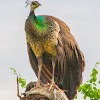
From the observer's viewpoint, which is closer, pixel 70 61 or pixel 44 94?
pixel 44 94

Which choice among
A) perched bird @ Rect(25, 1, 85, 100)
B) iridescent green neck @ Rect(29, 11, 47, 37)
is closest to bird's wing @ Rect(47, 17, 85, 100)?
perched bird @ Rect(25, 1, 85, 100)

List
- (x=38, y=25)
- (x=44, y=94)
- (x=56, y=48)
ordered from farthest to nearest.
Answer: (x=38, y=25)
(x=56, y=48)
(x=44, y=94)

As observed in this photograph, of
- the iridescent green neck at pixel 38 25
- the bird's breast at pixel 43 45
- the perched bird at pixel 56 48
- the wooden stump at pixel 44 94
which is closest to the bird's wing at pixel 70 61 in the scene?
the perched bird at pixel 56 48

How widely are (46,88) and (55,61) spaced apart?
97cm

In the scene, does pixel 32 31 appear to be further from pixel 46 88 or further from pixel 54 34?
pixel 46 88

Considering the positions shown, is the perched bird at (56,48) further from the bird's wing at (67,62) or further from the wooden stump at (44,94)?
the wooden stump at (44,94)

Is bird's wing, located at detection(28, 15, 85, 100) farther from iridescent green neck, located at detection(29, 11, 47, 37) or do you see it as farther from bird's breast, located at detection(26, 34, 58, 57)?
iridescent green neck, located at detection(29, 11, 47, 37)

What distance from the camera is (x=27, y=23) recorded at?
23.7 ft

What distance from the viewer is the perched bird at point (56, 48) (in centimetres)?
711

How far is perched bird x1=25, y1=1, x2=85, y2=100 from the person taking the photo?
7.11 metres

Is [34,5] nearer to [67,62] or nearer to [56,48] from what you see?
[56,48]

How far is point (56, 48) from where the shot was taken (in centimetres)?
709

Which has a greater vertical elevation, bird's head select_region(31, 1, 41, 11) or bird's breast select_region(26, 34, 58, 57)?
bird's head select_region(31, 1, 41, 11)

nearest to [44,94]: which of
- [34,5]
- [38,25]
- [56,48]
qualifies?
[56,48]
